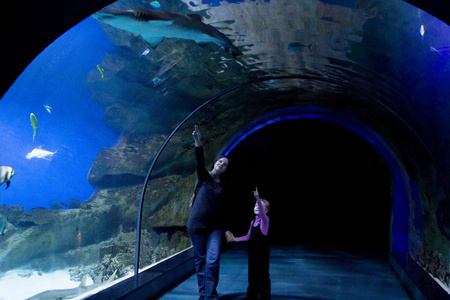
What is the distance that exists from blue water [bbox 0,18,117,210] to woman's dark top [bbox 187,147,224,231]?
2.73 meters

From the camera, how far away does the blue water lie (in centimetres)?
550

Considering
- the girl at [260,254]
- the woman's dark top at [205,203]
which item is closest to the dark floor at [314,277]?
the girl at [260,254]

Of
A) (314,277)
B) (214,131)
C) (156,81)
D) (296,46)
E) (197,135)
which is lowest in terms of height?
(314,277)

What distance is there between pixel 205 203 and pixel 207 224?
223 mm

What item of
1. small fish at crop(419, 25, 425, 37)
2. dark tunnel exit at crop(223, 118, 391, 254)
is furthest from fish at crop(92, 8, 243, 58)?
dark tunnel exit at crop(223, 118, 391, 254)

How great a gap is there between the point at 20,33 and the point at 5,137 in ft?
27.5

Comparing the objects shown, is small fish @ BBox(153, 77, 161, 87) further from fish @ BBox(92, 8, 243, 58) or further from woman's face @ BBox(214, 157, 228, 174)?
woman's face @ BBox(214, 157, 228, 174)

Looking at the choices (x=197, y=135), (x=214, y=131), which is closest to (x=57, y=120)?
(x=214, y=131)

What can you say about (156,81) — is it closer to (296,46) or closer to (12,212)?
(296,46)

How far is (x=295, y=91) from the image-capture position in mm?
8016

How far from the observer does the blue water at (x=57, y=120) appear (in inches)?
217

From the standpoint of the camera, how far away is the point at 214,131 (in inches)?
328

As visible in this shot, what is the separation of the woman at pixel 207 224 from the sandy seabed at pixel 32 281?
499 centimetres

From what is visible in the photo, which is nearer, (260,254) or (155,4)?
(260,254)
